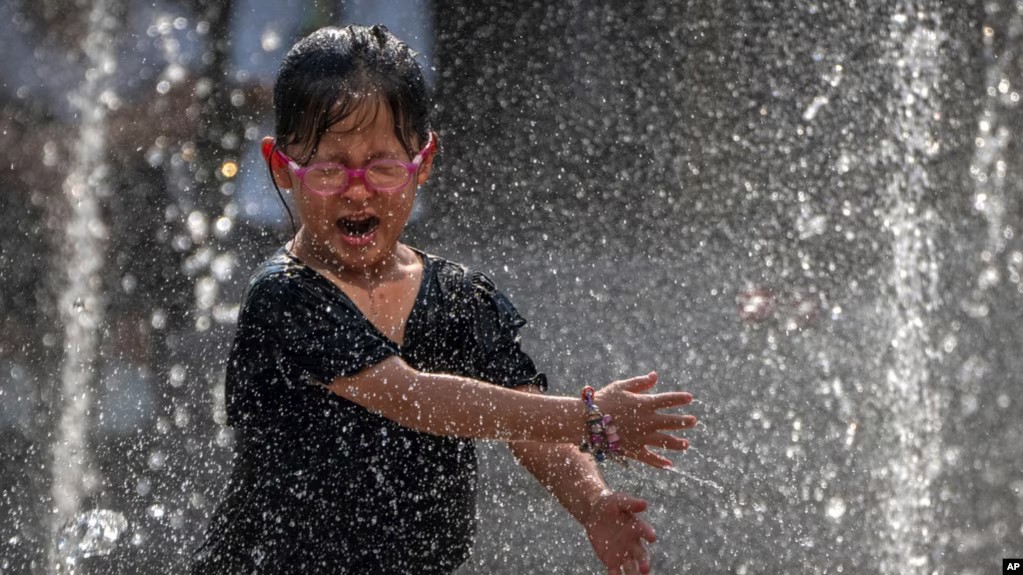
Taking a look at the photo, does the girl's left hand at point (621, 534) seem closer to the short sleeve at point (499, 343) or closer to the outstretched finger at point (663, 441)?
the outstretched finger at point (663, 441)

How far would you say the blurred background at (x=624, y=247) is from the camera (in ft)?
9.83

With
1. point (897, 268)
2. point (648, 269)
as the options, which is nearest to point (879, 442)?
point (897, 268)

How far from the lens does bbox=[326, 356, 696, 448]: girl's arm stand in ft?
4.58

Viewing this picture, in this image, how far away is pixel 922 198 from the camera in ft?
13.6

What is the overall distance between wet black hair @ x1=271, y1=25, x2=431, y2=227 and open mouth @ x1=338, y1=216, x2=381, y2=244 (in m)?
0.09

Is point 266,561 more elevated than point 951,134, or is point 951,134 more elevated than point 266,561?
point 266,561

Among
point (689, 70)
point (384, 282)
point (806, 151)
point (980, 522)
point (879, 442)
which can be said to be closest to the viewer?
point (384, 282)

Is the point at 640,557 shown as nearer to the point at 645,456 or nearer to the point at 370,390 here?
the point at 645,456

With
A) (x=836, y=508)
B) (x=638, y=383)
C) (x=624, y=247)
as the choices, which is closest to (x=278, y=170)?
(x=638, y=383)

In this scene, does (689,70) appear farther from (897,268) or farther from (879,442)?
(879,442)

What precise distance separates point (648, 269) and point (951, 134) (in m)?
1.07

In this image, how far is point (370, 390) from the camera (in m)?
1.48

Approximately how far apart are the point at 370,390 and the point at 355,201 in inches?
8.9

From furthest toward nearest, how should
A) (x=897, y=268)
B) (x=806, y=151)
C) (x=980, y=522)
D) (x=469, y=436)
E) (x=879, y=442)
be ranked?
(x=806, y=151)
(x=897, y=268)
(x=879, y=442)
(x=980, y=522)
(x=469, y=436)
